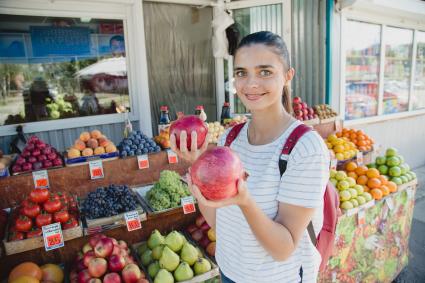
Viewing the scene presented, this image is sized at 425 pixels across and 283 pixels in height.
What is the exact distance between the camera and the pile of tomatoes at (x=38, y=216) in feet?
7.15

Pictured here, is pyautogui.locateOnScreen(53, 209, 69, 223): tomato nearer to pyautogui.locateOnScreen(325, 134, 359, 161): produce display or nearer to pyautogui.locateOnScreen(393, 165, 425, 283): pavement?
pyautogui.locateOnScreen(325, 134, 359, 161): produce display

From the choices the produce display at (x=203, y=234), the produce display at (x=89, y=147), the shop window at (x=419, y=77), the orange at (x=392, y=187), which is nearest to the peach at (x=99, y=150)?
the produce display at (x=89, y=147)

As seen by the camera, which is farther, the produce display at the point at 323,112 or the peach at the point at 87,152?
the produce display at the point at 323,112

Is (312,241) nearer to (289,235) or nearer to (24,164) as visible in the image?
(289,235)

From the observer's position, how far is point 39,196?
2.31m

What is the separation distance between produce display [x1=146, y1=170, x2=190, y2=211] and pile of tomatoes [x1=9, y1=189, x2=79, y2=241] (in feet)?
2.13

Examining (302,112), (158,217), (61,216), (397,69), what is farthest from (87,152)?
(397,69)

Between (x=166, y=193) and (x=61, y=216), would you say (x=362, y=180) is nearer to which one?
(x=166, y=193)

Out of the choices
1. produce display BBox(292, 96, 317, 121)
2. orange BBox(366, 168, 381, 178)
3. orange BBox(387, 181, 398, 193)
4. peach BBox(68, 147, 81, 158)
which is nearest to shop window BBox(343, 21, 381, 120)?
produce display BBox(292, 96, 317, 121)

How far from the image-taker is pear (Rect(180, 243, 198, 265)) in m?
2.59

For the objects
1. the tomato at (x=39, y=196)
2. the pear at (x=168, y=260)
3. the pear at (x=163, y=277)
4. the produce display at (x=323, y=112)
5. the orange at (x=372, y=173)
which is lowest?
the pear at (x=163, y=277)

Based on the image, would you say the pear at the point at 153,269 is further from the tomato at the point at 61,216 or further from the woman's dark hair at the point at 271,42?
the woman's dark hair at the point at 271,42

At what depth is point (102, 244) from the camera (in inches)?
91.3

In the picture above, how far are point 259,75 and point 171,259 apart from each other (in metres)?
1.72
